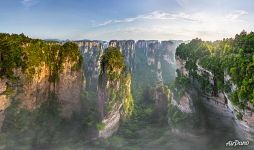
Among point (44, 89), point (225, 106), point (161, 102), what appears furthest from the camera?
point (161, 102)

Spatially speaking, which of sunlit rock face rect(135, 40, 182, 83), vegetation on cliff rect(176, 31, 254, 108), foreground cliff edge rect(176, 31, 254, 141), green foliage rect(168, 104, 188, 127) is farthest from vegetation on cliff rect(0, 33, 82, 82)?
sunlit rock face rect(135, 40, 182, 83)

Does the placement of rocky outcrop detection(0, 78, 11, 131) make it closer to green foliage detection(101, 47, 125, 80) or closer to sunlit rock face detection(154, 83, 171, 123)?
green foliage detection(101, 47, 125, 80)

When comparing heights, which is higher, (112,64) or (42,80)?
(112,64)

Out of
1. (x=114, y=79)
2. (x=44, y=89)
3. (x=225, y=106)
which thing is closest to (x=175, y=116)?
(x=114, y=79)

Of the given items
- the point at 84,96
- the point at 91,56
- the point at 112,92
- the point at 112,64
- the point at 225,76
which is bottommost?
the point at 84,96

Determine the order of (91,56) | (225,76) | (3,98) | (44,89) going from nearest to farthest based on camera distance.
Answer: (225,76)
(3,98)
(44,89)
(91,56)

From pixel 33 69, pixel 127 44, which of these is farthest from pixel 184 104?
pixel 127 44

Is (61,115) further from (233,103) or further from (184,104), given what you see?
(233,103)

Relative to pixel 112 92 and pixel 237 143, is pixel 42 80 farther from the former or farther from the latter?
pixel 237 143

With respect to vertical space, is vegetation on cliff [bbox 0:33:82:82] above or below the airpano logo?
above
